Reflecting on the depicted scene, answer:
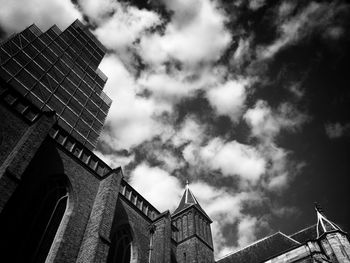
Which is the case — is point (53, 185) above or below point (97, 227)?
above

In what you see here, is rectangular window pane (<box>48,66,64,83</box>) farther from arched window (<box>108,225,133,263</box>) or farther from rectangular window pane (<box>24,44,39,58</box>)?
arched window (<box>108,225,133,263</box>)

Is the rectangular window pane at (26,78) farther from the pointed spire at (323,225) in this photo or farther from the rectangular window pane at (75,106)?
the pointed spire at (323,225)

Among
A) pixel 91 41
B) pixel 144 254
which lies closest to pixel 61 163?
pixel 144 254

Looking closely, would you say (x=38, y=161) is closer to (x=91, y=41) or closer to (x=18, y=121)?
(x=18, y=121)

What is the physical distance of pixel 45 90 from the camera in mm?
21047

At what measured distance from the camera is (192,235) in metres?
19.1

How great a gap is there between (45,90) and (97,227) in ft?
45.7

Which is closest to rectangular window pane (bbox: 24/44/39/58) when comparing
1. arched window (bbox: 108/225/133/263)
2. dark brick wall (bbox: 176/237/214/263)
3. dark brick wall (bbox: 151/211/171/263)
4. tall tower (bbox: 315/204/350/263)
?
arched window (bbox: 108/225/133/263)

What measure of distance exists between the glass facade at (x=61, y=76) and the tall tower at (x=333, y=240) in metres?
19.3

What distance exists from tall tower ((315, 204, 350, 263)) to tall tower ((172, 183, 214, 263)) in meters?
7.87

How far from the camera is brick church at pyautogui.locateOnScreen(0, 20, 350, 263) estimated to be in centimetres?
1062

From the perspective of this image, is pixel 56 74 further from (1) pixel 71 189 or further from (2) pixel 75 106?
(1) pixel 71 189

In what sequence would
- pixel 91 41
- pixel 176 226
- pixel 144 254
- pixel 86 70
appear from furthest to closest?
pixel 91 41, pixel 86 70, pixel 176 226, pixel 144 254

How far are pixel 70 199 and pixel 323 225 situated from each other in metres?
16.3
